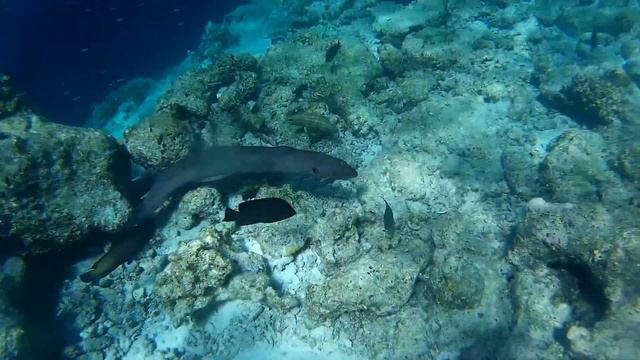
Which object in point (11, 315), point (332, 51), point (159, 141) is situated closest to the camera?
point (11, 315)

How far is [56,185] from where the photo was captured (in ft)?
18.9

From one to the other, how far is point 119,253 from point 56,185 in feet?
4.57

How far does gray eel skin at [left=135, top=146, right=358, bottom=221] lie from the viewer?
553cm

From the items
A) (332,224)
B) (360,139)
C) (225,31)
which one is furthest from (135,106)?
(332,224)

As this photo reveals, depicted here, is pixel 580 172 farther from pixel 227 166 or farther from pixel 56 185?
pixel 56 185

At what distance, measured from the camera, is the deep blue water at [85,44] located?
1280 centimetres

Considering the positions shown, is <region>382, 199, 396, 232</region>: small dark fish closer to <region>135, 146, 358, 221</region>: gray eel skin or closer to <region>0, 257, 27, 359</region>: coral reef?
<region>135, 146, 358, 221</region>: gray eel skin

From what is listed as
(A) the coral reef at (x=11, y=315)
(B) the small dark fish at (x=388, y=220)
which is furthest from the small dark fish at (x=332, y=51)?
(A) the coral reef at (x=11, y=315)

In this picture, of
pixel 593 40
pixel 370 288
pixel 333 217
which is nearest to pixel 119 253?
pixel 333 217

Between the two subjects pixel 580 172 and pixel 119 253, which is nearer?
pixel 119 253

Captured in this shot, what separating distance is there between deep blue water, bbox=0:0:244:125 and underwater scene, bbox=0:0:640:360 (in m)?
7.64

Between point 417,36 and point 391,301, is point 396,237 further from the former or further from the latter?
point 417,36

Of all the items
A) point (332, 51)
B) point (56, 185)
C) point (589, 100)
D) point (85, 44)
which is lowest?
point (589, 100)

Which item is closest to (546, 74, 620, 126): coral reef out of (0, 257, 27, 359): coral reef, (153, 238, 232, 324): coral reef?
(153, 238, 232, 324): coral reef
